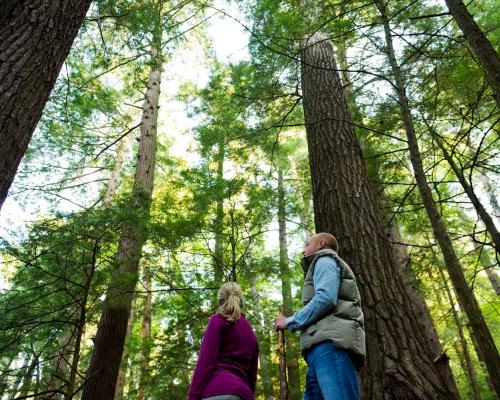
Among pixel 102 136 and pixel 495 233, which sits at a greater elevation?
pixel 102 136

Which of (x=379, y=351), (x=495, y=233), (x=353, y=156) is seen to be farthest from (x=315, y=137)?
(x=379, y=351)

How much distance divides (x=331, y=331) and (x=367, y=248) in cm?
146

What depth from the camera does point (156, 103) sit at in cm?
969

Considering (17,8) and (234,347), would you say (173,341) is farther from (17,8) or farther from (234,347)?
(17,8)

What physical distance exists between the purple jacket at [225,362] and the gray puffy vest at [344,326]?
571mm

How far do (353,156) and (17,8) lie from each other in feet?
11.9

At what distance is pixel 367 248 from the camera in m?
3.63

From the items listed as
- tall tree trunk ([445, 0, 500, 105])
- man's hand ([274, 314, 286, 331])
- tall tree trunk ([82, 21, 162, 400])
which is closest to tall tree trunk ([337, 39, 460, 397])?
tall tree trunk ([445, 0, 500, 105])

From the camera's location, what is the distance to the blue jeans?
2.21m

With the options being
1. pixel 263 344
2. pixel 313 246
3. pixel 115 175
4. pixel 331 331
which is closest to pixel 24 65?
pixel 313 246

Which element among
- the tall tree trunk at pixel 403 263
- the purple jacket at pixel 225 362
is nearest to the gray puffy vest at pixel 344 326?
the purple jacket at pixel 225 362

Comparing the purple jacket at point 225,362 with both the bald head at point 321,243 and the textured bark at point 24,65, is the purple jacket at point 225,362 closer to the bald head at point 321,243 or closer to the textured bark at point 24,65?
the bald head at point 321,243

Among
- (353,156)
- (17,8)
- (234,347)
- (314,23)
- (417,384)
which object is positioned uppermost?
(314,23)

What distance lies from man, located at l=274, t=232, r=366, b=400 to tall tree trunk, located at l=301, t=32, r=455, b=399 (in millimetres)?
659
